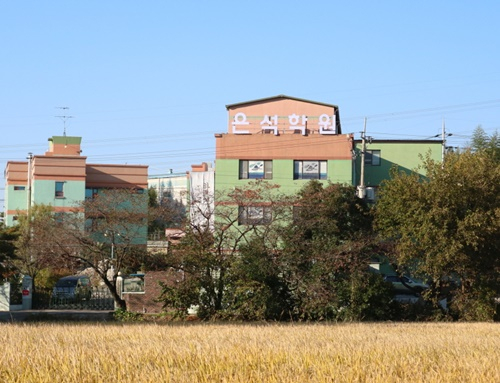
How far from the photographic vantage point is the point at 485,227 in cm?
3381

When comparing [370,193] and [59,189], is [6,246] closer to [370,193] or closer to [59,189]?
[370,193]

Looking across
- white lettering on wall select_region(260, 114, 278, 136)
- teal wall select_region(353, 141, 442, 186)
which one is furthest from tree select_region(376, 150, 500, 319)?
teal wall select_region(353, 141, 442, 186)

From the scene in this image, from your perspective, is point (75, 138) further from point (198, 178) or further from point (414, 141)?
point (414, 141)

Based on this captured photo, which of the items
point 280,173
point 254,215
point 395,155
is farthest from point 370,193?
point 254,215

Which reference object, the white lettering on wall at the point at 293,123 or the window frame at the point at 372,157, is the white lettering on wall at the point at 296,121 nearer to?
the white lettering on wall at the point at 293,123

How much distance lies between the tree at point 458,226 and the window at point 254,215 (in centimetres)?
598

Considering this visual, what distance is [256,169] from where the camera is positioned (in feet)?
186

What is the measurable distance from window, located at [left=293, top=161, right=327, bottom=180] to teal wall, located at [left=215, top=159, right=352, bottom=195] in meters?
0.38

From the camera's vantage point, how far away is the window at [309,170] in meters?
56.7

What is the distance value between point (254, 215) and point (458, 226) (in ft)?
31.1

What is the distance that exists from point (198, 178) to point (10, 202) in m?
25.9

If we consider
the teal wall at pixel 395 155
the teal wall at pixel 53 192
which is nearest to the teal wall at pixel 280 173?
the teal wall at pixel 395 155

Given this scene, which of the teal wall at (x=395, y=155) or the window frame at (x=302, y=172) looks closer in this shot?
the window frame at (x=302, y=172)

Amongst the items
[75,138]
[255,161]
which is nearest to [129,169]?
[75,138]
